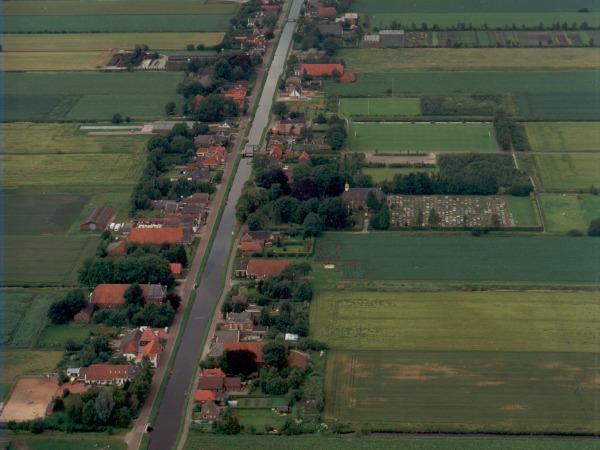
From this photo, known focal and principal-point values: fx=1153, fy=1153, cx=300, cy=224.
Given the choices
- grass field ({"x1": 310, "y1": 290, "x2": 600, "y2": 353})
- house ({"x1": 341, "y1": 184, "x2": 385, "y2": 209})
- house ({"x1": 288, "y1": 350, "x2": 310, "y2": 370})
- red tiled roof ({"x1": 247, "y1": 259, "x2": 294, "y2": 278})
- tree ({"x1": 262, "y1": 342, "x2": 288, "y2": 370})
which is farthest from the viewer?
house ({"x1": 341, "y1": 184, "x2": 385, "y2": 209})

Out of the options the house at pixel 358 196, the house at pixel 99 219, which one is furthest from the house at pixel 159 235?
the house at pixel 358 196

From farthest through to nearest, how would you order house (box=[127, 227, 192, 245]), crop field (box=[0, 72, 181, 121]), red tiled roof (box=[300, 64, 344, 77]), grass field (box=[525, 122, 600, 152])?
red tiled roof (box=[300, 64, 344, 77]) < crop field (box=[0, 72, 181, 121]) < grass field (box=[525, 122, 600, 152]) < house (box=[127, 227, 192, 245])

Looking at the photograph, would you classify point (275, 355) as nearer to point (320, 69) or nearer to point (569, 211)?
point (569, 211)

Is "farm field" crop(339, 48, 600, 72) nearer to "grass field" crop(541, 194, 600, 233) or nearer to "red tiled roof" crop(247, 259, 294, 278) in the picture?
"grass field" crop(541, 194, 600, 233)

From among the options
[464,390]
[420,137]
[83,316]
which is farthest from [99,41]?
[464,390]

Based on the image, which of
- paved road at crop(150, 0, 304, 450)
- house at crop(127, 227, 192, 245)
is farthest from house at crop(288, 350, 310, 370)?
house at crop(127, 227, 192, 245)

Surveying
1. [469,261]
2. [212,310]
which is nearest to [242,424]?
[212,310]
